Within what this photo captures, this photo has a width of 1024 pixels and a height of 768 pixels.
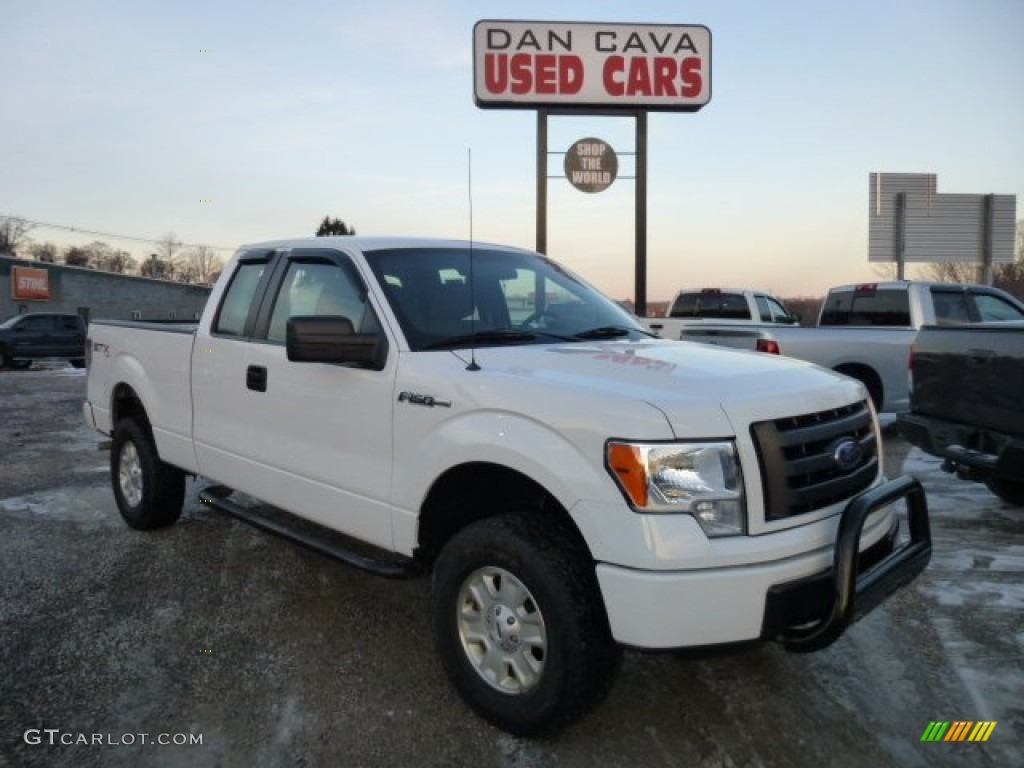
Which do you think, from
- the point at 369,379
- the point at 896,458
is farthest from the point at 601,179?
the point at 369,379

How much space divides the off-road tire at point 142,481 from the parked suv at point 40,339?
1997 cm

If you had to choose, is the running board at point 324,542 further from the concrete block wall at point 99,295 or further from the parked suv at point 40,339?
the concrete block wall at point 99,295

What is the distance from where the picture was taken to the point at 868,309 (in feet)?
33.5

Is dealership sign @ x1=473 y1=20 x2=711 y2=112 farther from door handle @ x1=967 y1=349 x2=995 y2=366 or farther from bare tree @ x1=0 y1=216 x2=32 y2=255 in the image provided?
bare tree @ x1=0 y1=216 x2=32 y2=255

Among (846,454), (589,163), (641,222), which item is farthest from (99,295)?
(846,454)

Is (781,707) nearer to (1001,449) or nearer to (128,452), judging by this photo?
(1001,449)

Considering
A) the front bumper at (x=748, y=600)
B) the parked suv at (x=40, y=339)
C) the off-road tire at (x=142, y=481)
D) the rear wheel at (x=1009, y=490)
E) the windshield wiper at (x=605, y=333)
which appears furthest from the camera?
the parked suv at (x=40, y=339)

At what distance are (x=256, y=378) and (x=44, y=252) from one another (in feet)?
315

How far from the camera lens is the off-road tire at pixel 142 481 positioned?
5293 mm

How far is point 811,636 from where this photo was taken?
2.59m

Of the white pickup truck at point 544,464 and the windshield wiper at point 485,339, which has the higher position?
the windshield wiper at point 485,339

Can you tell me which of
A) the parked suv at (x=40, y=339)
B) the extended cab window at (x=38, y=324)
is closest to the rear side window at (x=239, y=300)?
the parked suv at (x=40, y=339)

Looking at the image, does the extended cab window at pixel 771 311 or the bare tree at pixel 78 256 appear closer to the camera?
the extended cab window at pixel 771 311

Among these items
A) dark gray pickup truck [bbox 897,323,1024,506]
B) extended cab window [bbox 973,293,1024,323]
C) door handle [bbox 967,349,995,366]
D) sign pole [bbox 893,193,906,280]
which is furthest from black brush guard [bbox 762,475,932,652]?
sign pole [bbox 893,193,906,280]
